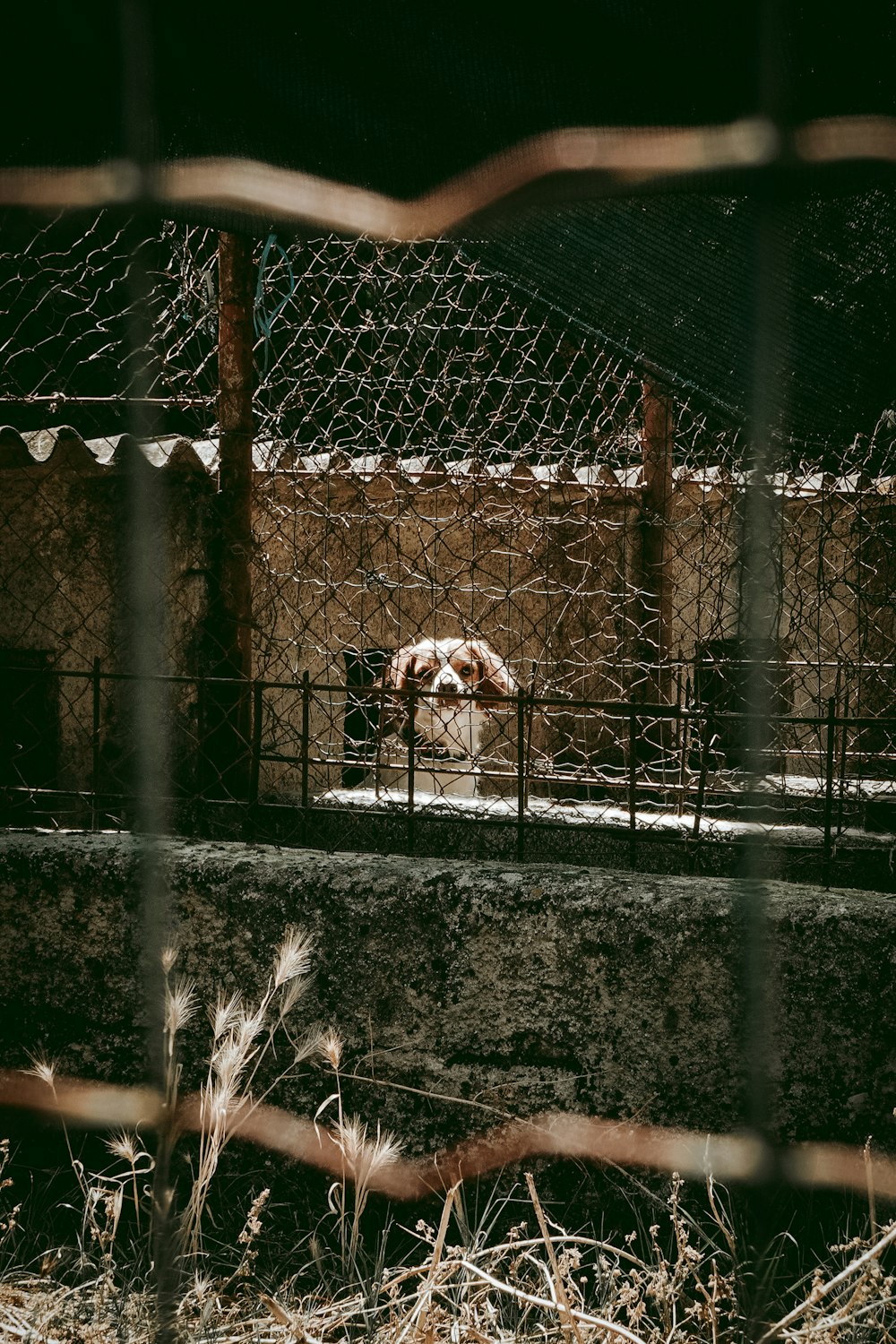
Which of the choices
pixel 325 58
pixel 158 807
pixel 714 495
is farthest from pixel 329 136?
pixel 714 495

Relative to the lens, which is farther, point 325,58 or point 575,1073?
point 575,1073

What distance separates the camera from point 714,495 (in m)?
5.02

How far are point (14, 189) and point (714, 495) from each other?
12.3 ft

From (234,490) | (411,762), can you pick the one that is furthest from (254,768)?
(234,490)

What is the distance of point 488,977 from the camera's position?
90.5 inches

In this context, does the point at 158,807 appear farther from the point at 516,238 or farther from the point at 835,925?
the point at 835,925

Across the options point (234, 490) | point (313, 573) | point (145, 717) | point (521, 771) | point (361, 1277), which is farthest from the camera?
point (313, 573)

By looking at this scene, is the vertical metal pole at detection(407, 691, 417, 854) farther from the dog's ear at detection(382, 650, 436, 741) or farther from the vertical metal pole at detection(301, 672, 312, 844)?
the dog's ear at detection(382, 650, 436, 741)

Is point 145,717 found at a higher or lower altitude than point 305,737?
higher

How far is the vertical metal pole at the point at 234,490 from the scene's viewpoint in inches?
111

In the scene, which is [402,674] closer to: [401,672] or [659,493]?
[401,672]

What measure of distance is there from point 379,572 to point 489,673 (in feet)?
1.61

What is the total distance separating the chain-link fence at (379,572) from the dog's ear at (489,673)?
2 cm

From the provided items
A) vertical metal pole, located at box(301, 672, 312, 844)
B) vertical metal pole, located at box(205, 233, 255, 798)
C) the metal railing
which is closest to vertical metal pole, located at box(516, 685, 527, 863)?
the metal railing
